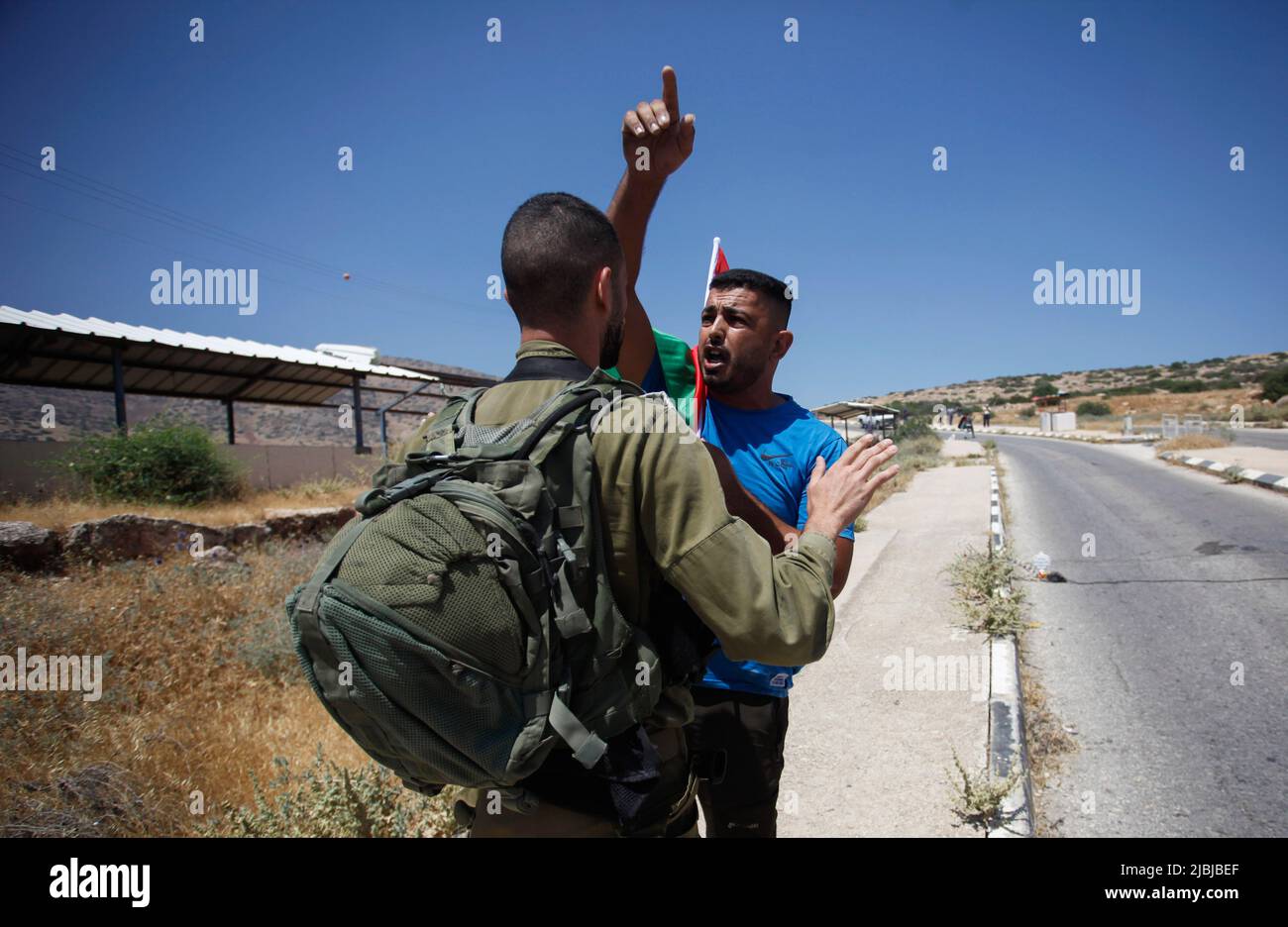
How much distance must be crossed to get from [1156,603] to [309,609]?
7492 mm

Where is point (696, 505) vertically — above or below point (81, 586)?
above

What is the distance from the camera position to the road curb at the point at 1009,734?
3.02 m

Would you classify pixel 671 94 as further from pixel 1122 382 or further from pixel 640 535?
pixel 1122 382

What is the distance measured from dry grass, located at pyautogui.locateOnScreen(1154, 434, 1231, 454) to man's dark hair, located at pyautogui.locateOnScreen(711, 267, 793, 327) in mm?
24118

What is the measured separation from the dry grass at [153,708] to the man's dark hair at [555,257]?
9.60 feet

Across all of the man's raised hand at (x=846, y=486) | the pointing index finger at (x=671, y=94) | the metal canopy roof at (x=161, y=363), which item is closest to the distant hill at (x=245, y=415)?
the metal canopy roof at (x=161, y=363)

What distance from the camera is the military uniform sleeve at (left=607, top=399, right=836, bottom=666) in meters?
1.18

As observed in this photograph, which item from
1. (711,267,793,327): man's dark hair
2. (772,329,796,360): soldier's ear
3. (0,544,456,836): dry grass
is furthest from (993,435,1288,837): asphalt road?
(0,544,456,836): dry grass

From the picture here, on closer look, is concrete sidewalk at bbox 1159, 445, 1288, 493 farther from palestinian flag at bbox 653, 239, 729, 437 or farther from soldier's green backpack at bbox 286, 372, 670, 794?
soldier's green backpack at bbox 286, 372, 670, 794

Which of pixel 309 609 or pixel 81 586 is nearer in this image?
pixel 309 609

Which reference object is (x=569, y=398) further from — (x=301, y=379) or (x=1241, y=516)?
(x=301, y=379)

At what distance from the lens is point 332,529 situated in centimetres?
1057

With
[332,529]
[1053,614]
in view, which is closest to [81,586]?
[332,529]
